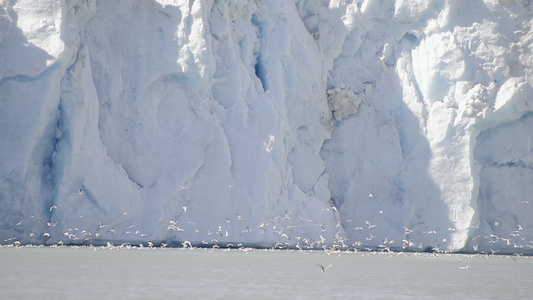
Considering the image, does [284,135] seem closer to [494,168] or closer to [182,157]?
[182,157]

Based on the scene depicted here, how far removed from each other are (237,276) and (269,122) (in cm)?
1137

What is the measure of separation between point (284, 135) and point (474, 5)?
363 inches

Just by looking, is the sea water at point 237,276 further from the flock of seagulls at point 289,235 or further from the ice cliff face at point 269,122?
the ice cliff face at point 269,122

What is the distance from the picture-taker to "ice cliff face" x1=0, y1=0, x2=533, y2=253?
28.9 m

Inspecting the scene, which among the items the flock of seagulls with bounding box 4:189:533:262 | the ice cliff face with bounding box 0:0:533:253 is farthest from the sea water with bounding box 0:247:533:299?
the ice cliff face with bounding box 0:0:533:253

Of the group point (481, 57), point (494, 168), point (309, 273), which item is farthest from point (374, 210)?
point (309, 273)

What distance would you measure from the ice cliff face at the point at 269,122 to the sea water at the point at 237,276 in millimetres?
1661

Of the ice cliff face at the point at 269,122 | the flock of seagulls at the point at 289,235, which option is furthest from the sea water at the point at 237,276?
the ice cliff face at the point at 269,122

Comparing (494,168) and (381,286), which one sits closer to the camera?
(381,286)

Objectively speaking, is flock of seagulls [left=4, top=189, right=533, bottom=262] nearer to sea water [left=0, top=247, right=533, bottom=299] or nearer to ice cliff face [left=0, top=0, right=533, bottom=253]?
ice cliff face [left=0, top=0, right=533, bottom=253]

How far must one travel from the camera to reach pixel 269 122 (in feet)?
110

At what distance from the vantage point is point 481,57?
3588 cm

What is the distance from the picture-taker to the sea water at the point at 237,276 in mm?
18894

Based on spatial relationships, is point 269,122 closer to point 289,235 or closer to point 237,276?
point 289,235
